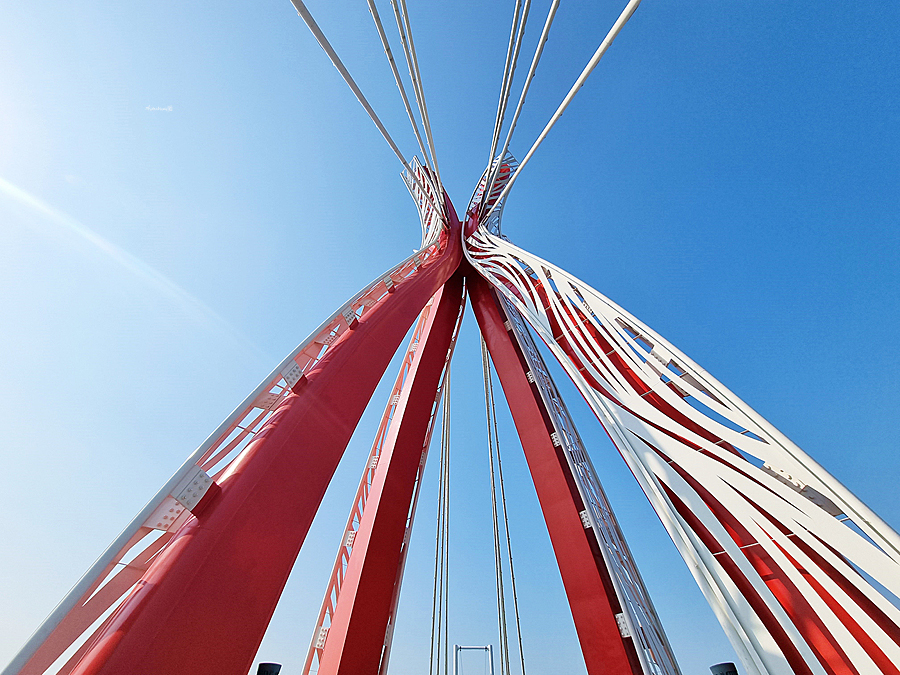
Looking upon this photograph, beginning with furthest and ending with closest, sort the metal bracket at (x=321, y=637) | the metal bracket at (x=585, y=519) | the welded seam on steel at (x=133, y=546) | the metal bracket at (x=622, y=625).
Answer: the metal bracket at (x=585, y=519)
the metal bracket at (x=321, y=637)
the metal bracket at (x=622, y=625)
the welded seam on steel at (x=133, y=546)

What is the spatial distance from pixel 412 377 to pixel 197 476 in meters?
6.18

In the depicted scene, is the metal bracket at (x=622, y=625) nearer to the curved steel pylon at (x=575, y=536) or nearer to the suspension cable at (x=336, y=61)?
the curved steel pylon at (x=575, y=536)

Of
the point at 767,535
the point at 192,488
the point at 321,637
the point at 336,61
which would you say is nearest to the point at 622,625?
the point at 767,535

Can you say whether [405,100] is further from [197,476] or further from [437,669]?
[437,669]

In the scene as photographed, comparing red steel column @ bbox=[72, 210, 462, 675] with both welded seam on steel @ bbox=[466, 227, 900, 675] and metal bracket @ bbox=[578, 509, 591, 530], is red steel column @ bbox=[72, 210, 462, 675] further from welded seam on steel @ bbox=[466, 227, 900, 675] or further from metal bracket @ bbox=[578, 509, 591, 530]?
metal bracket @ bbox=[578, 509, 591, 530]

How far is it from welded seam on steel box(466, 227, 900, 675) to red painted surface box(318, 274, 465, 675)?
447 cm

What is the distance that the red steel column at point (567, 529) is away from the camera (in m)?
6.98

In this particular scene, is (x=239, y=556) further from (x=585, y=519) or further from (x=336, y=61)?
(x=585, y=519)

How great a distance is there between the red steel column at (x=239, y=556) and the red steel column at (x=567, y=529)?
4.93 meters

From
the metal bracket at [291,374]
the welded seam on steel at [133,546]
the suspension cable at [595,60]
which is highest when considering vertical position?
the suspension cable at [595,60]

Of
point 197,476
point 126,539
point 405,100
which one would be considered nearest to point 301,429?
point 197,476

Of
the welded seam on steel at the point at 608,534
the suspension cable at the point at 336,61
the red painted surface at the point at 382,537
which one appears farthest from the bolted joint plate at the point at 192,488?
the welded seam on steel at the point at 608,534

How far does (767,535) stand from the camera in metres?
3.62

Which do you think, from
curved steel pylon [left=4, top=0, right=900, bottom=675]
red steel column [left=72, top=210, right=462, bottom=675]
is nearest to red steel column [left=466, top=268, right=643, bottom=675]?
curved steel pylon [left=4, top=0, right=900, bottom=675]
